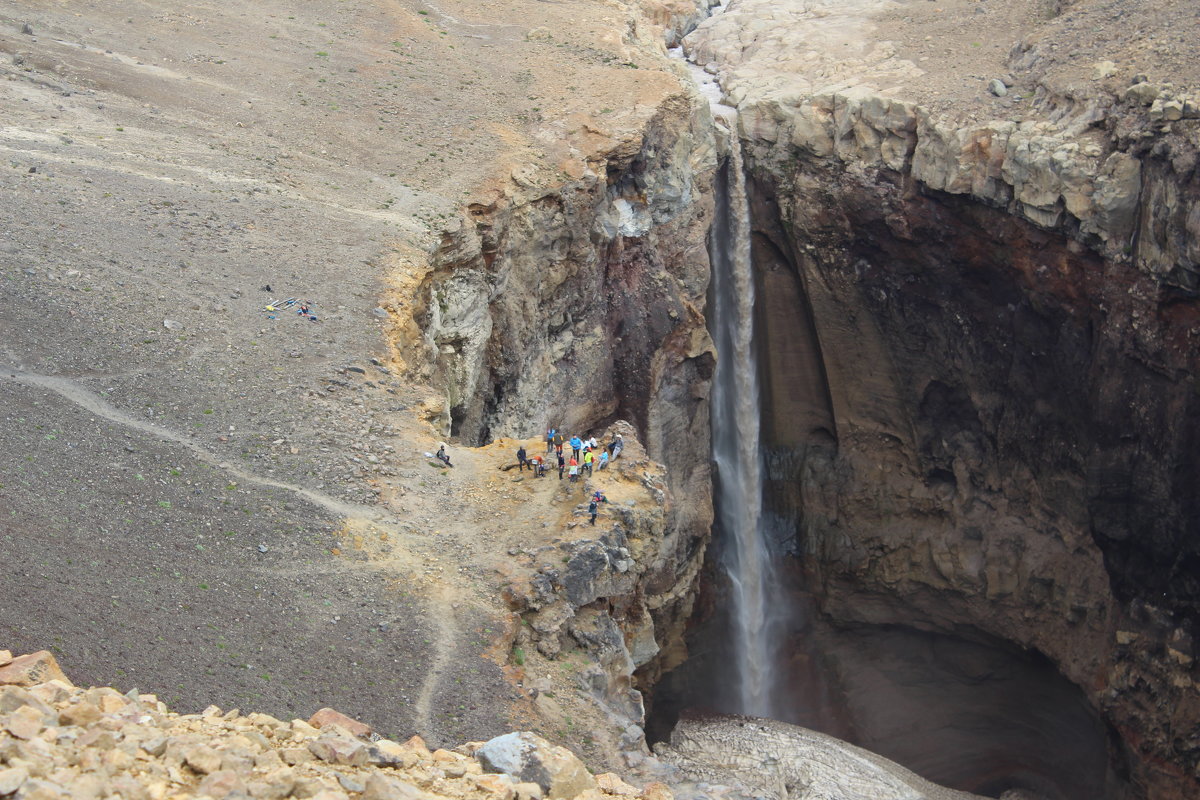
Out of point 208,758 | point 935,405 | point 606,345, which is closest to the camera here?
point 208,758

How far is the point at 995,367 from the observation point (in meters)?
41.5

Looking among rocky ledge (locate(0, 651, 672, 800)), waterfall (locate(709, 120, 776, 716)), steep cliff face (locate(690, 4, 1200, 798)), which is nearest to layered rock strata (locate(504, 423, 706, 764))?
rocky ledge (locate(0, 651, 672, 800))

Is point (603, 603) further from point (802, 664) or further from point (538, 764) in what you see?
point (802, 664)

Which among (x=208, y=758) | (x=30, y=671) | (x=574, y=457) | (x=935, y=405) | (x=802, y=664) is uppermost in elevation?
(x=208, y=758)

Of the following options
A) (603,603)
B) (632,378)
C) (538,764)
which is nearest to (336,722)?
(538,764)

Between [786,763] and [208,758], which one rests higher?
[208,758]

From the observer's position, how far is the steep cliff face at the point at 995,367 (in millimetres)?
34844

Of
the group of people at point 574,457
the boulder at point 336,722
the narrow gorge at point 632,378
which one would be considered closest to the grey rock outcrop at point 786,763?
the narrow gorge at point 632,378

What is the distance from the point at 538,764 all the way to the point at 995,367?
101 ft

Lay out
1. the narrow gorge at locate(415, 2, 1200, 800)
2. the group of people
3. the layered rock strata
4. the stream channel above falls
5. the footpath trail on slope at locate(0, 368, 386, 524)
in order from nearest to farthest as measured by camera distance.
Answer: the layered rock strata, the footpath trail on slope at locate(0, 368, 386, 524), the group of people, the narrow gorge at locate(415, 2, 1200, 800), the stream channel above falls

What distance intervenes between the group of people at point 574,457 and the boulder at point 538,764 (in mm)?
9083

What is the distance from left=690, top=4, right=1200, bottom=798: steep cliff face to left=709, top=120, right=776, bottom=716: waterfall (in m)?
1.11

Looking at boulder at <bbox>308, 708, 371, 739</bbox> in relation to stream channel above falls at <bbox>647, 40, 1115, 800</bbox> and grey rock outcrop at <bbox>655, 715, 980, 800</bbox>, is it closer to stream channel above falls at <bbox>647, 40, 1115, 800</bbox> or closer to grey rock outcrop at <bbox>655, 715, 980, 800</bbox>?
grey rock outcrop at <bbox>655, 715, 980, 800</bbox>

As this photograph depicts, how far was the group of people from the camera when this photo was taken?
24.7 metres
